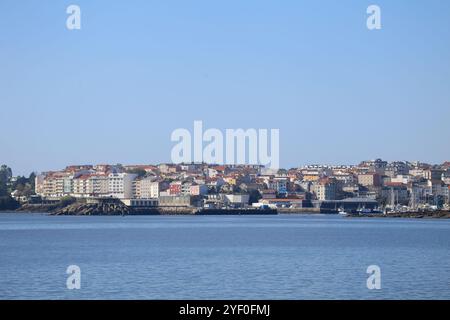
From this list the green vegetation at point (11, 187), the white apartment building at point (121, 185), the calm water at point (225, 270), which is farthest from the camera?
the white apartment building at point (121, 185)

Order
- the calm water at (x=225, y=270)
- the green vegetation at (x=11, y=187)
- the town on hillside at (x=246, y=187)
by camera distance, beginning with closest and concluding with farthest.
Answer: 1. the calm water at (x=225, y=270)
2. the town on hillside at (x=246, y=187)
3. the green vegetation at (x=11, y=187)

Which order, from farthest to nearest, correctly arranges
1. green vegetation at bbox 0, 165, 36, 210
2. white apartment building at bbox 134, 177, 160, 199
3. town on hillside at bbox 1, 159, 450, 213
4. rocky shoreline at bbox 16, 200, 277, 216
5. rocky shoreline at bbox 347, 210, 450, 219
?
1. green vegetation at bbox 0, 165, 36, 210
2. white apartment building at bbox 134, 177, 160, 199
3. town on hillside at bbox 1, 159, 450, 213
4. rocky shoreline at bbox 16, 200, 277, 216
5. rocky shoreline at bbox 347, 210, 450, 219

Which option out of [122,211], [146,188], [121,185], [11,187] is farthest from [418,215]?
[11,187]

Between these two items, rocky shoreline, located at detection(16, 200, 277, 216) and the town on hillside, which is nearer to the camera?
rocky shoreline, located at detection(16, 200, 277, 216)

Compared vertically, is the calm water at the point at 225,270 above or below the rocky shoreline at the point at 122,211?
below

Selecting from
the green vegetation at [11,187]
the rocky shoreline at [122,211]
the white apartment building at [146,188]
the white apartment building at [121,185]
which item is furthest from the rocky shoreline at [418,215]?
the green vegetation at [11,187]

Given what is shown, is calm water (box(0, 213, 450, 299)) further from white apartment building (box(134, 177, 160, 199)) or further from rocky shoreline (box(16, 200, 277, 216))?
white apartment building (box(134, 177, 160, 199))

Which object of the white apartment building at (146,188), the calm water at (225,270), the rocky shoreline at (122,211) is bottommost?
the calm water at (225,270)

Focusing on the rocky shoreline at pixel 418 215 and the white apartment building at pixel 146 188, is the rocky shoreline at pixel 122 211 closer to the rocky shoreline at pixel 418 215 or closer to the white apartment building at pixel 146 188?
the white apartment building at pixel 146 188

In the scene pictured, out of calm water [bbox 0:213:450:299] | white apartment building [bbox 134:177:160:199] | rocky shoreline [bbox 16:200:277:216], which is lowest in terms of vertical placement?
calm water [bbox 0:213:450:299]

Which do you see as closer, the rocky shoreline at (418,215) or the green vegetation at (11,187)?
the rocky shoreline at (418,215)

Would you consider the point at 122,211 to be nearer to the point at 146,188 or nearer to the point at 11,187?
the point at 146,188

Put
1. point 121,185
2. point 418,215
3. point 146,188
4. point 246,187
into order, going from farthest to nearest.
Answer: point 121,185, point 146,188, point 246,187, point 418,215

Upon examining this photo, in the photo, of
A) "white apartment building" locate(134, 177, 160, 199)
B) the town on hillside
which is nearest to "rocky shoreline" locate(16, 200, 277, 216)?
the town on hillside
